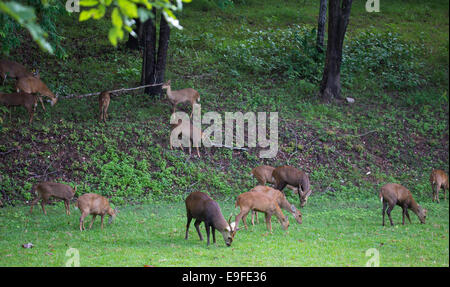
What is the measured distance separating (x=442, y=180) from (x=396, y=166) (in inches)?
72.3

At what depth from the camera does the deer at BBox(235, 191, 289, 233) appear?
1062 centimetres

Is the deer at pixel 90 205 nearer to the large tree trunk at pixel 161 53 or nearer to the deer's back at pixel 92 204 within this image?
the deer's back at pixel 92 204

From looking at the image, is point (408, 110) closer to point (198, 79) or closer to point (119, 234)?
point (198, 79)

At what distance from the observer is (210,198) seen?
9977 millimetres

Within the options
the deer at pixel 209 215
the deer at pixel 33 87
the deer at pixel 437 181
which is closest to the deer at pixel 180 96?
the deer at pixel 33 87

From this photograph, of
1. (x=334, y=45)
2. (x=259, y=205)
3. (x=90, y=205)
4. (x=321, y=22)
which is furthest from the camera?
(x=321, y=22)

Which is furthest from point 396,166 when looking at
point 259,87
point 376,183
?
point 259,87

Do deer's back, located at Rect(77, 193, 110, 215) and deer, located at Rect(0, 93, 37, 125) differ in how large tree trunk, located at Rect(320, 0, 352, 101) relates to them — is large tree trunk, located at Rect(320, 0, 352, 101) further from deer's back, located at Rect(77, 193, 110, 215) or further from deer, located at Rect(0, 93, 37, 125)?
deer's back, located at Rect(77, 193, 110, 215)

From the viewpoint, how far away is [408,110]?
19.3 metres

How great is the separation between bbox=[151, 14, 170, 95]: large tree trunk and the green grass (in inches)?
217

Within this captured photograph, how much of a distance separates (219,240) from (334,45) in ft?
35.0

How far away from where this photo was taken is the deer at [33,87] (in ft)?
50.3

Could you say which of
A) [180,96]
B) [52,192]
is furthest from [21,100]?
[180,96]

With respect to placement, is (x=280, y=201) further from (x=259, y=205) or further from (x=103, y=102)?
(x=103, y=102)
